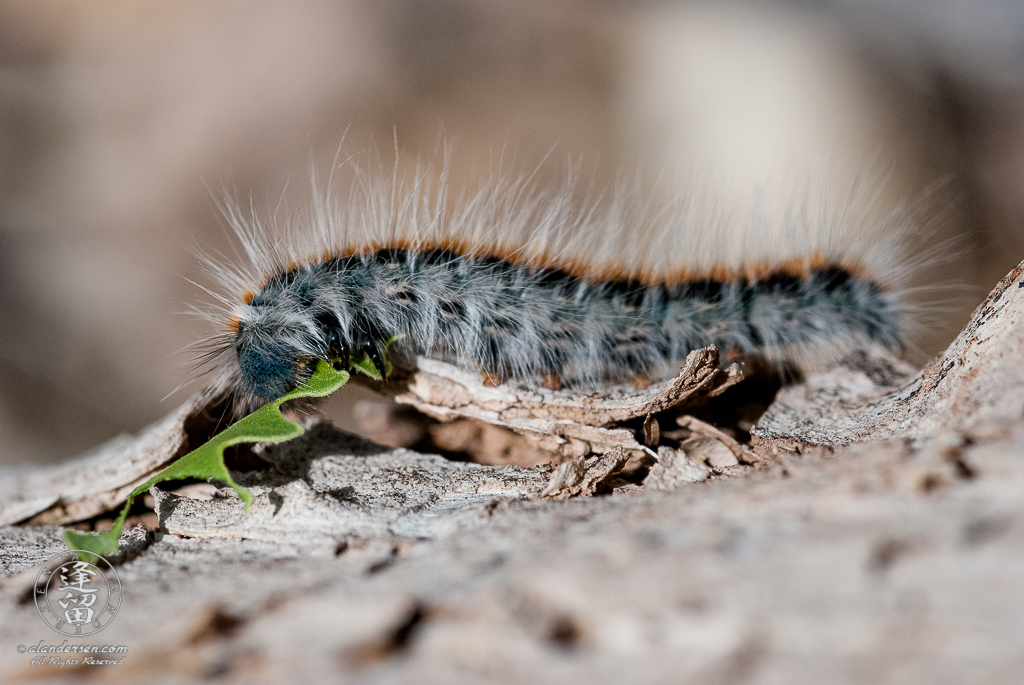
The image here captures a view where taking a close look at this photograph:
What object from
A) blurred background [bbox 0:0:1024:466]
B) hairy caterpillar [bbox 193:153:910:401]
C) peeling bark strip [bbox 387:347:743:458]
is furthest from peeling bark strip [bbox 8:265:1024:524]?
blurred background [bbox 0:0:1024:466]

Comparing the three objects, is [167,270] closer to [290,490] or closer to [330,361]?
[330,361]

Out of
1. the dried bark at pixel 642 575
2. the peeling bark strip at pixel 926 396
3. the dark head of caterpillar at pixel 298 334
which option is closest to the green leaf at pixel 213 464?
the dried bark at pixel 642 575

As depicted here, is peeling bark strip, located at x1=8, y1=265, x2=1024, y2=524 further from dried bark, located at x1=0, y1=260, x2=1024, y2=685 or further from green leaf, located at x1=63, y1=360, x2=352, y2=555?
green leaf, located at x1=63, y1=360, x2=352, y2=555

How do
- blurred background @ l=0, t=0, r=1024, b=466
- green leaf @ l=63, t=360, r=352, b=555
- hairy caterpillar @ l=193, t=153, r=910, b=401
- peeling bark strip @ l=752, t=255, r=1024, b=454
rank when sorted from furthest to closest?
1. blurred background @ l=0, t=0, r=1024, b=466
2. hairy caterpillar @ l=193, t=153, r=910, b=401
3. green leaf @ l=63, t=360, r=352, b=555
4. peeling bark strip @ l=752, t=255, r=1024, b=454

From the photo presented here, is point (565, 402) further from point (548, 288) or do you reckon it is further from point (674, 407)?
point (548, 288)

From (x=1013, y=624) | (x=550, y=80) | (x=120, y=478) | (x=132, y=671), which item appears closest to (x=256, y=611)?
(x=132, y=671)
